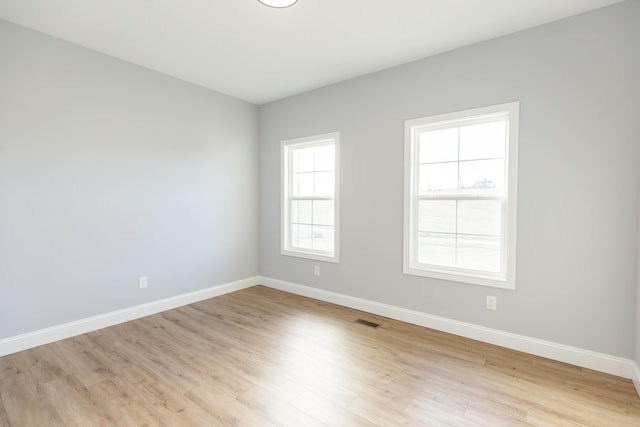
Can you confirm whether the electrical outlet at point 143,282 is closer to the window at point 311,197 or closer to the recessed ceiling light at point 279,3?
the window at point 311,197

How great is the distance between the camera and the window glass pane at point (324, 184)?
13.1 feet

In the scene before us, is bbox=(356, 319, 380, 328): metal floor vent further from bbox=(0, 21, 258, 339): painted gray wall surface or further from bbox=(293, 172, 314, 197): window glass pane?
bbox=(0, 21, 258, 339): painted gray wall surface

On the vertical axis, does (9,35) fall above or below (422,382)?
above

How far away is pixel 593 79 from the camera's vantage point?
2.33 metres

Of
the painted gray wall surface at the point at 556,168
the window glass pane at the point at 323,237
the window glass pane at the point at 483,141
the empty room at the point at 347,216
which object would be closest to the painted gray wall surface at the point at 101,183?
the empty room at the point at 347,216

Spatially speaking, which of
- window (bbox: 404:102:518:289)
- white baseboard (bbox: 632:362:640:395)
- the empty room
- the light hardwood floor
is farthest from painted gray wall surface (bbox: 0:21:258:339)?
white baseboard (bbox: 632:362:640:395)

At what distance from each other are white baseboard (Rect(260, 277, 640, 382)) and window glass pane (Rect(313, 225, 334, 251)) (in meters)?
0.58

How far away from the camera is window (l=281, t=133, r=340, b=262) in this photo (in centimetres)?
397

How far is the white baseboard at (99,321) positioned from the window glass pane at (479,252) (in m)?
3.05

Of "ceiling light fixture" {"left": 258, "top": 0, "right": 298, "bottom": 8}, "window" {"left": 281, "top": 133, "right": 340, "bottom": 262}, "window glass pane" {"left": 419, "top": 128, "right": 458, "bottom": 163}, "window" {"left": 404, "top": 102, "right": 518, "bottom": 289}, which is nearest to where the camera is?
"ceiling light fixture" {"left": 258, "top": 0, "right": 298, "bottom": 8}

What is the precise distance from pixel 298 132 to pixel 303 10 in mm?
1908

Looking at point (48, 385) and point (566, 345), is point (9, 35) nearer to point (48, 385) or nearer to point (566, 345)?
point (48, 385)

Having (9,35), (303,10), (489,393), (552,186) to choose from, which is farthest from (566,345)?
(9,35)

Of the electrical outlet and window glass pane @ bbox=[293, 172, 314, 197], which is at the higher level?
window glass pane @ bbox=[293, 172, 314, 197]
